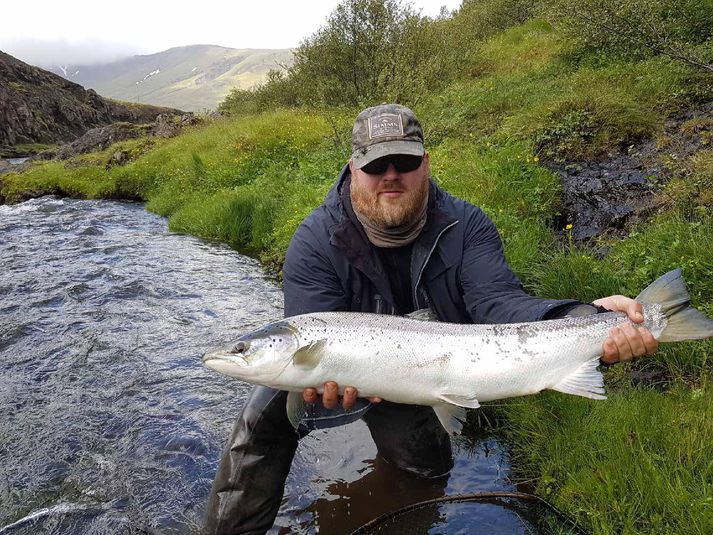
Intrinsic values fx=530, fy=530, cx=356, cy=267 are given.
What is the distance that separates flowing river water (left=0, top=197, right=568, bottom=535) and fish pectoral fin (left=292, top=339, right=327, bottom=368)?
1392 mm

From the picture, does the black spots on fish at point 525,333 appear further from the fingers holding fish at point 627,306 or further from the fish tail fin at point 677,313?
the fish tail fin at point 677,313

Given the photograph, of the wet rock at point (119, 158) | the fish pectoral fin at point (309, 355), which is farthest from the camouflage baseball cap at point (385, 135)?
the wet rock at point (119, 158)

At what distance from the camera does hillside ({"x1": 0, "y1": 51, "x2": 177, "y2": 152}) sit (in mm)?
60084

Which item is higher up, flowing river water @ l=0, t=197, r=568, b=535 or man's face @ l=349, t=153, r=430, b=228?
man's face @ l=349, t=153, r=430, b=228

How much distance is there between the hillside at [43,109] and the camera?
60084mm

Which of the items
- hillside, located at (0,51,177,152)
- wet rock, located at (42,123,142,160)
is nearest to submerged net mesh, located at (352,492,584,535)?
wet rock, located at (42,123,142,160)

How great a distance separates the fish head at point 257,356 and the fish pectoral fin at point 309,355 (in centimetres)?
5

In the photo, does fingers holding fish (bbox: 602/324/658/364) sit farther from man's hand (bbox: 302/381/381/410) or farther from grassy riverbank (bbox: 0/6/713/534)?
man's hand (bbox: 302/381/381/410)

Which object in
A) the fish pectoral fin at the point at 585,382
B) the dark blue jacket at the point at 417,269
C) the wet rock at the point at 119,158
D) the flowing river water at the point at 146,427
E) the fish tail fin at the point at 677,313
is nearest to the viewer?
the fish tail fin at the point at 677,313

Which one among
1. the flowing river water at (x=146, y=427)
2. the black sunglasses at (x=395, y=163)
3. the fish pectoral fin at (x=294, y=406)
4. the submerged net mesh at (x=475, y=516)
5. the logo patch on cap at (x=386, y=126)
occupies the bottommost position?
the flowing river water at (x=146, y=427)

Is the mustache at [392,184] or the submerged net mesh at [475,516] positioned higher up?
the mustache at [392,184]

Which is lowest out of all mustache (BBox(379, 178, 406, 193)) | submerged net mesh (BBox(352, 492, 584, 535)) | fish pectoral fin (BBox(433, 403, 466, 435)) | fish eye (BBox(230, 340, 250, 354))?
submerged net mesh (BBox(352, 492, 584, 535))

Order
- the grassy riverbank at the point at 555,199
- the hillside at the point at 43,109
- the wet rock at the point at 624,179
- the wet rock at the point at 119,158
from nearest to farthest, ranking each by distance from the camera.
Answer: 1. the grassy riverbank at the point at 555,199
2. the wet rock at the point at 624,179
3. the wet rock at the point at 119,158
4. the hillside at the point at 43,109

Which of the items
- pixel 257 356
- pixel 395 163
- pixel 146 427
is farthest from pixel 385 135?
pixel 146 427
